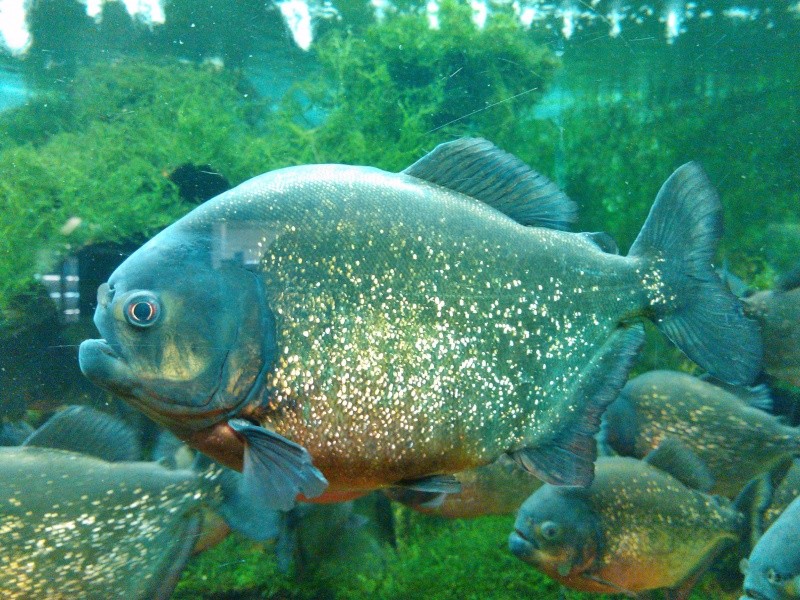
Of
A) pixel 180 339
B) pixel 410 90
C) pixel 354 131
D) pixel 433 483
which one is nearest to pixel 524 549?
pixel 433 483

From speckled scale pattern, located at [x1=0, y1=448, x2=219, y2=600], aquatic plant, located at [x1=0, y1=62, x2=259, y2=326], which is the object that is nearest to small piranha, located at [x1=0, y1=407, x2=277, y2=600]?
speckled scale pattern, located at [x1=0, y1=448, x2=219, y2=600]

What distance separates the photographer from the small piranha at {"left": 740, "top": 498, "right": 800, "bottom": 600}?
2482 millimetres

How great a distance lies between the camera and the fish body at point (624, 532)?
3.30 metres

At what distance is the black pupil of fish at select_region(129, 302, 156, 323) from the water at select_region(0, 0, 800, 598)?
0.33 meters

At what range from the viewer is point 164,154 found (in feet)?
16.2

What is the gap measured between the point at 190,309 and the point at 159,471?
176 cm

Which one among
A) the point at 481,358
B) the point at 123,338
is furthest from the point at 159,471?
the point at 481,358

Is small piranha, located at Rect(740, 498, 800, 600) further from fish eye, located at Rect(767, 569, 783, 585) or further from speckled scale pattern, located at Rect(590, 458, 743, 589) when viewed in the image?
speckled scale pattern, located at Rect(590, 458, 743, 589)

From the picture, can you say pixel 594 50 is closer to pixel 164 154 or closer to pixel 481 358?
pixel 164 154

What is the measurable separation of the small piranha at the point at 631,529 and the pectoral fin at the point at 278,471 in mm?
2349

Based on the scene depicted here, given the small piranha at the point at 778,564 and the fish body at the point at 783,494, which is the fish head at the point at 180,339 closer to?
the small piranha at the point at 778,564

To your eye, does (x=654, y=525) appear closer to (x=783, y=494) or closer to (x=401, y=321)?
(x=783, y=494)

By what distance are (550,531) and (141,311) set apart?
2.78m

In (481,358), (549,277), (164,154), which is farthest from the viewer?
(164,154)
